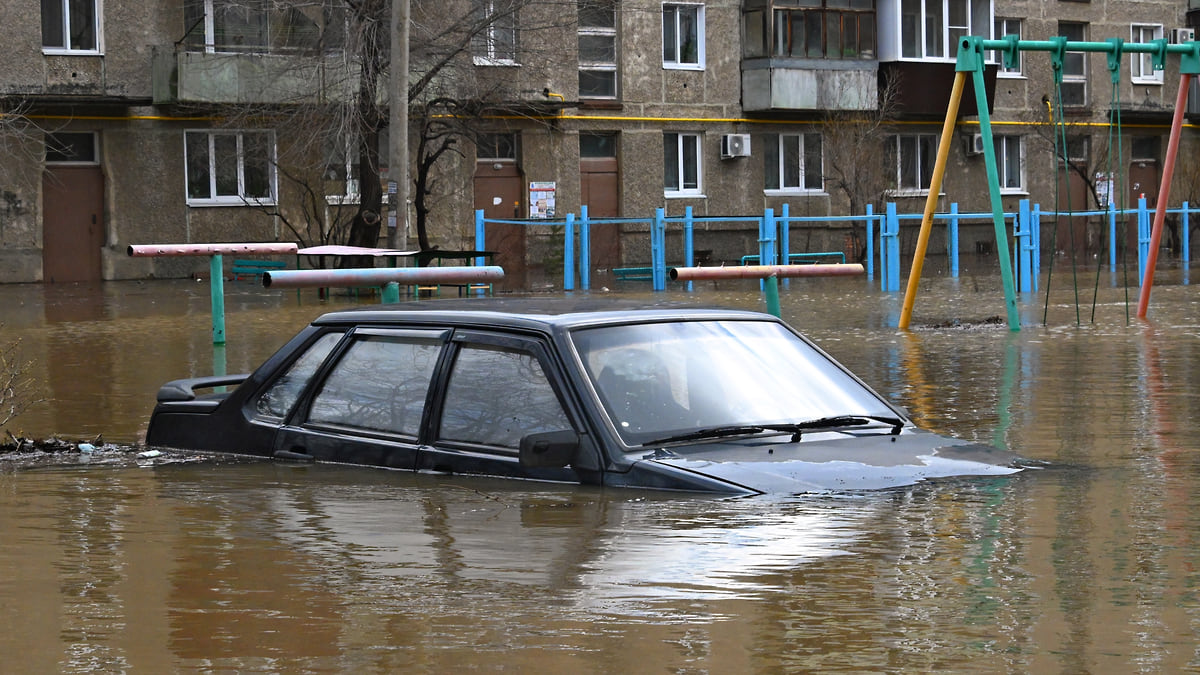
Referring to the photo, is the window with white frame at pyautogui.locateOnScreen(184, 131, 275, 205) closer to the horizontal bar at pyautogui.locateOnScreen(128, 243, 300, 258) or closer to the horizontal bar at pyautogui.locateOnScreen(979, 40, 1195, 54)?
the horizontal bar at pyautogui.locateOnScreen(128, 243, 300, 258)

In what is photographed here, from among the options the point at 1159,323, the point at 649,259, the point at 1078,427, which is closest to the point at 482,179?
the point at 649,259

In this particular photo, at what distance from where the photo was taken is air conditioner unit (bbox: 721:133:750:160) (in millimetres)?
40750

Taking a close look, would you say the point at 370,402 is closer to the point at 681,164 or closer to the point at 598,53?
the point at 598,53

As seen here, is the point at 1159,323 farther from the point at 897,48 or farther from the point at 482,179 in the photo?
the point at 897,48

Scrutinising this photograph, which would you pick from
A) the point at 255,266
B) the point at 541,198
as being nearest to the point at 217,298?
the point at 255,266

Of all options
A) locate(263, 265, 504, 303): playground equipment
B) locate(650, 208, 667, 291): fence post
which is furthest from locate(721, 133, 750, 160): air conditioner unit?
locate(263, 265, 504, 303): playground equipment

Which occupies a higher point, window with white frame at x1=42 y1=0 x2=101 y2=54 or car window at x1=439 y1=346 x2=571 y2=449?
window with white frame at x1=42 y1=0 x2=101 y2=54

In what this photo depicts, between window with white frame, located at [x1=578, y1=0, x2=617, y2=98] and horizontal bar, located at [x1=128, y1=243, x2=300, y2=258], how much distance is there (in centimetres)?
2426

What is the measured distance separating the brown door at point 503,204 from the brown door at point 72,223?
810 cm

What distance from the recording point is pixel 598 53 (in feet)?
131

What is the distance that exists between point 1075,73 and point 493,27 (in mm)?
20844

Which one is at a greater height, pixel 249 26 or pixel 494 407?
pixel 249 26

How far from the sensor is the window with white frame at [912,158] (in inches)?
1711

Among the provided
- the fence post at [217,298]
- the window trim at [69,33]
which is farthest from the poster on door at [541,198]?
the fence post at [217,298]
